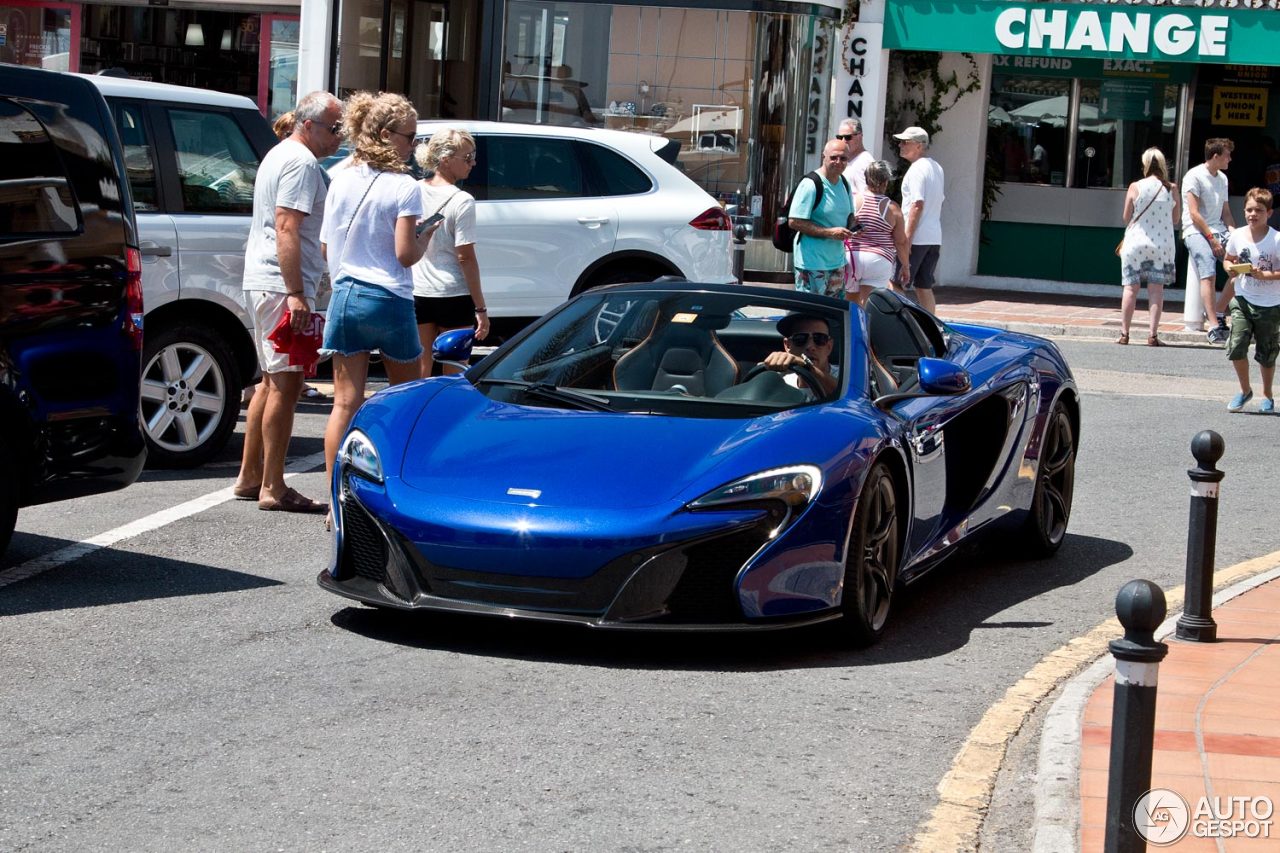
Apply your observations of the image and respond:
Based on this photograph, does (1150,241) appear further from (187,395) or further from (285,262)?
(285,262)

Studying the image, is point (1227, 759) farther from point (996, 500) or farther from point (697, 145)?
point (697, 145)

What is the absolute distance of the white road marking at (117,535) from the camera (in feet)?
23.8

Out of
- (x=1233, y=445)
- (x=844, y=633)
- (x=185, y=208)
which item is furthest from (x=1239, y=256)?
(x=844, y=633)

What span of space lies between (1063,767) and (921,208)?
12.1 meters

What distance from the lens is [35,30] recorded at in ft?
81.7

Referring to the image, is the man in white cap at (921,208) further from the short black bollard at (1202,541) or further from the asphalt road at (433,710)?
the short black bollard at (1202,541)

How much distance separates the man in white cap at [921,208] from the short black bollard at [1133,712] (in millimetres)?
12585

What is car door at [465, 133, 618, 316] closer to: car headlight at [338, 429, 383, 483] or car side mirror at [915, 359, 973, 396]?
car side mirror at [915, 359, 973, 396]

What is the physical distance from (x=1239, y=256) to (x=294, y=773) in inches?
431

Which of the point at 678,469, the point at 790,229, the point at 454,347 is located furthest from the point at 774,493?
the point at 790,229

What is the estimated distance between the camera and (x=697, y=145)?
21.9 metres

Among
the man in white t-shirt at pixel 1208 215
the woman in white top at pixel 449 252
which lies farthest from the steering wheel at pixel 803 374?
the man in white t-shirt at pixel 1208 215

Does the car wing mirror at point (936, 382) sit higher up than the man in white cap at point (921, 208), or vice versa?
the man in white cap at point (921, 208)

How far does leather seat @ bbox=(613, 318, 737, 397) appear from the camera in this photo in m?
7.08
